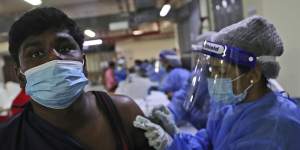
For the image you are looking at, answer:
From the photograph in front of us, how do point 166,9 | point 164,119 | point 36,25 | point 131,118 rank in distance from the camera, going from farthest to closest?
point 166,9
point 164,119
point 131,118
point 36,25

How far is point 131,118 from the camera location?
114 cm

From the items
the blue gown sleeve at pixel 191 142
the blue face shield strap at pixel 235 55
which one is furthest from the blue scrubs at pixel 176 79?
the blue face shield strap at pixel 235 55

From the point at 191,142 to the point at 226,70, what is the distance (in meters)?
0.41

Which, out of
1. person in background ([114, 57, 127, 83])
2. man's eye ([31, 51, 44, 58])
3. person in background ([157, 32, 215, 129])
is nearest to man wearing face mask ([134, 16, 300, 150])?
man's eye ([31, 51, 44, 58])

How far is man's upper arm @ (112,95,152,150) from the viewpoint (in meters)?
1.12

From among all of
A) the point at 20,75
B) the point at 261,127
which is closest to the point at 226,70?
the point at 261,127

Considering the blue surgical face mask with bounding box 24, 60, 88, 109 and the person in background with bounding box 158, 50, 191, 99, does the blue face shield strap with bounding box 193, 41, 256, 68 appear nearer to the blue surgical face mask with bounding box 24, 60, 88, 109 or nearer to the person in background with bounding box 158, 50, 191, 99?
the blue surgical face mask with bounding box 24, 60, 88, 109

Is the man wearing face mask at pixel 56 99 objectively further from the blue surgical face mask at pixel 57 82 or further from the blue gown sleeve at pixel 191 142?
the blue gown sleeve at pixel 191 142

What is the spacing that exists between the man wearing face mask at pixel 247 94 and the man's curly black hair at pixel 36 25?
38 cm

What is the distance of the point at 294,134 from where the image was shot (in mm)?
1146

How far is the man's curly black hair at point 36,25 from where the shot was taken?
1.00m

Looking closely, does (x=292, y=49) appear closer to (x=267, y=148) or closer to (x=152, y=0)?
(x=267, y=148)

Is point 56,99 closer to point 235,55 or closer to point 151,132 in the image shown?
point 151,132

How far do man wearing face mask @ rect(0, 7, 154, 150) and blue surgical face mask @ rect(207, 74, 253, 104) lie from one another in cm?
40
